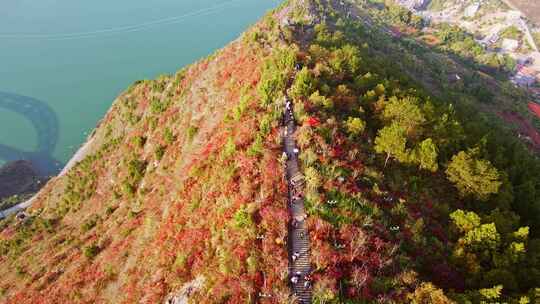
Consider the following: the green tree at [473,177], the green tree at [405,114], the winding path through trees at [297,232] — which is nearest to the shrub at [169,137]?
the winding path through trees at [297,232]

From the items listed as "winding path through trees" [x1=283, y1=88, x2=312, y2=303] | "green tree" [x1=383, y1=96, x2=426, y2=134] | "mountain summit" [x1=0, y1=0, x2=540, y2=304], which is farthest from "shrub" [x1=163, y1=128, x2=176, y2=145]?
"green tree" [x1=383, y1=96, x2=426, y2=134]

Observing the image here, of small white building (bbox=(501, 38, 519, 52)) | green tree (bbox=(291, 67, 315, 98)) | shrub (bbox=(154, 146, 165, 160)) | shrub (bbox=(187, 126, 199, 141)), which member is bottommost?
small white building (bbox=(501, 38, 519, 52))

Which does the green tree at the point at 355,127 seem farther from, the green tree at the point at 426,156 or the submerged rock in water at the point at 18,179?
the submerged rock in water at the point at 18,179

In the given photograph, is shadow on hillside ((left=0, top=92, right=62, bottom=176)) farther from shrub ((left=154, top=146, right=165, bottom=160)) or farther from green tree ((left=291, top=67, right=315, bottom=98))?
green tree ((left=291, top=67, right=315, bottom=98))

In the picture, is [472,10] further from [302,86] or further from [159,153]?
[159,153]

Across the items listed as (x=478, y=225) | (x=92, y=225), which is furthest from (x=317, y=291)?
(x=92, y=225)

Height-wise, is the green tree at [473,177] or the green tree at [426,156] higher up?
the green tree at [426,156]
